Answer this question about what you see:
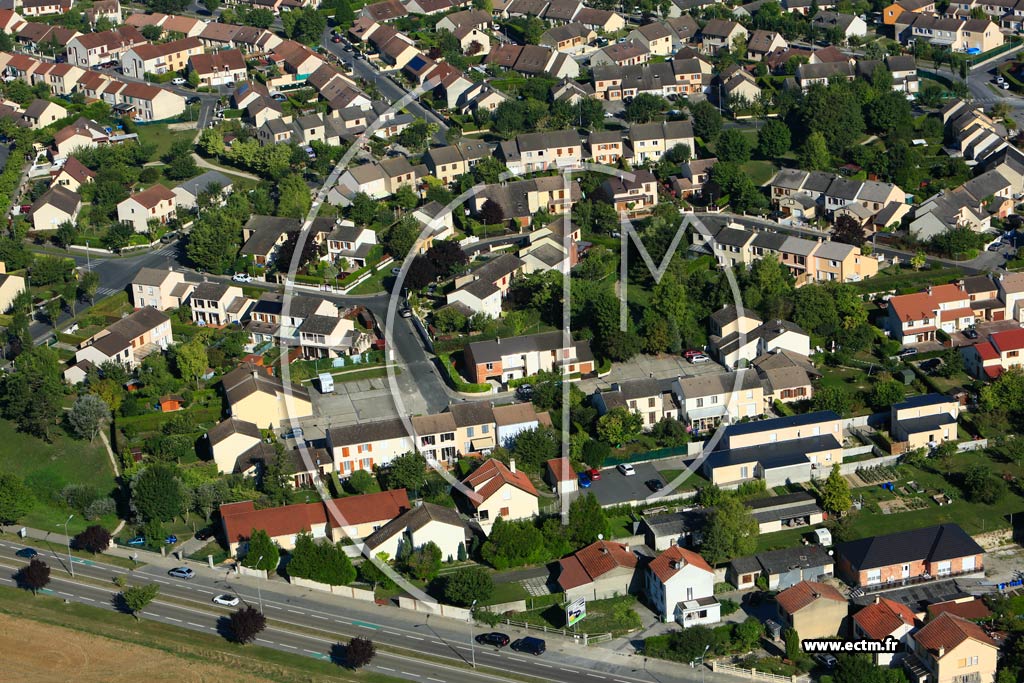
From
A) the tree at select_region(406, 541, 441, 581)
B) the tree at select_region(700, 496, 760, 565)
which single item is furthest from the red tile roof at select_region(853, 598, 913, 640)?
the tree at select_region(406, 541, 441, 581)

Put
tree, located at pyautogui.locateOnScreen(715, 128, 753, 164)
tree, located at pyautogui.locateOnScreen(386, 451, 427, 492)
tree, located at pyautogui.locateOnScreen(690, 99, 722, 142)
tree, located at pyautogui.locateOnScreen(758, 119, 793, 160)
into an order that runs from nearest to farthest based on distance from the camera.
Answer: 1. tree, located at pyautogui.locateOnScreen(386, 451, 427, 492)
2. tree, located at pyautogui.locateOnScreen(715, 128, 753, 164)
3. tree, located at pyautogui.locateOnScreen(758, 119, 793, 160)
4. tree, located at pyautogui.locateOnScreen(690, 99, 722, 142)

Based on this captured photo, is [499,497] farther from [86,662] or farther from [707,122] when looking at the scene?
[707,122]

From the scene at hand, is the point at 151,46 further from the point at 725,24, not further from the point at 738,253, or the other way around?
the point at 738,253

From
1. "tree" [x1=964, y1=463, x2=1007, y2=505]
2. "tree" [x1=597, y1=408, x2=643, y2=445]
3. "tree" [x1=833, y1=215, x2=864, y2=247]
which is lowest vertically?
"tree" [x1=964, y1=463, x2=1007, y2=505]

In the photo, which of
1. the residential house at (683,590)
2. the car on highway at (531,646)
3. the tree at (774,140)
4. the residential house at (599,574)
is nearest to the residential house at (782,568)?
the residential house at (683,590)

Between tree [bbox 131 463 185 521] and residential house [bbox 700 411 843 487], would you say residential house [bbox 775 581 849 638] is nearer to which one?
residential house [bbox 700 411 843 487]

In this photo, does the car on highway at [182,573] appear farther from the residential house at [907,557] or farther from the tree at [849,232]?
the tree at [849,232]
